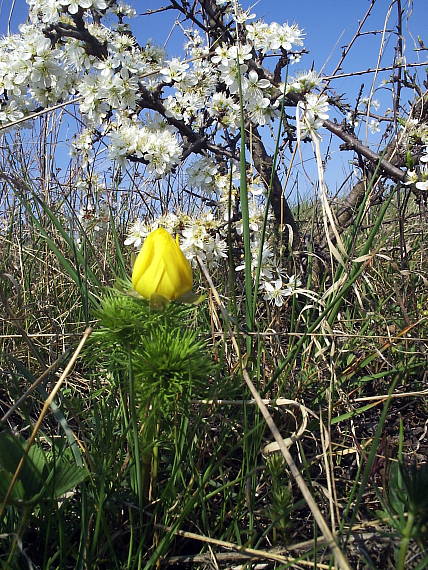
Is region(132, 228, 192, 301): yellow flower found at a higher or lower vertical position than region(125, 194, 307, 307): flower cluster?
lower

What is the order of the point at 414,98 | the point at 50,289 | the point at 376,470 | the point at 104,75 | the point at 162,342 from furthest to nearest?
the point at 50,289
the point at 414,98
the point at 104,75
the point at 376,470
the point at 162,342

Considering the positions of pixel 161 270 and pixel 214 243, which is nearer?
pixel 161 270

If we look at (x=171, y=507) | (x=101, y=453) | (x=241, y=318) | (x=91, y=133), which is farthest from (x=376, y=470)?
(x=91, y=133)

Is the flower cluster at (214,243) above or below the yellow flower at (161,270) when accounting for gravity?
above

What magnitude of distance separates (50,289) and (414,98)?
4.54ft

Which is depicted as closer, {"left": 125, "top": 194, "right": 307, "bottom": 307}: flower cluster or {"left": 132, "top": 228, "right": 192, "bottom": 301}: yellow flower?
{"left": 132, "top": 228, "right": 192, "bottom": 301}: yellow flower

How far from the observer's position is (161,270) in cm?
76

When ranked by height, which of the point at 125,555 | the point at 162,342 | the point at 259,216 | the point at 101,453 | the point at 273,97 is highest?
the point at 273,97

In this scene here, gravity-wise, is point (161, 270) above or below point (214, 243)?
below

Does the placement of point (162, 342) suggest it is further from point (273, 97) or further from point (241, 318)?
point (273, 97)

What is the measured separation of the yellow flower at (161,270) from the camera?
76cm

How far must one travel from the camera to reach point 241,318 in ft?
5.24

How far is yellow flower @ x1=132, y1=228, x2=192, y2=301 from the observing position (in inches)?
30.0

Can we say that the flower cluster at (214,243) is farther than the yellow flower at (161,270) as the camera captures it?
Yes
